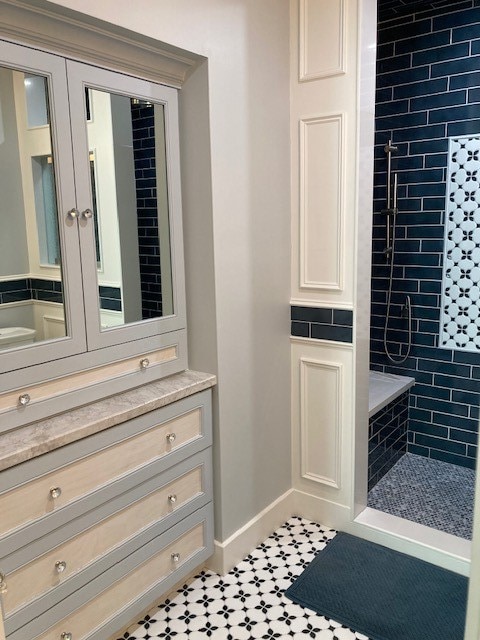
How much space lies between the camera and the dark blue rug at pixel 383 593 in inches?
75.2

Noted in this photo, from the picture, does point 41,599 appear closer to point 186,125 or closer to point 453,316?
point 186,125

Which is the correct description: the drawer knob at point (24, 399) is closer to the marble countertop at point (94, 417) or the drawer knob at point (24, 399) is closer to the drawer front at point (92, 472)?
the marble countertop at point (94, 417)

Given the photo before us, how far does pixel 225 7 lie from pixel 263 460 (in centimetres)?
188

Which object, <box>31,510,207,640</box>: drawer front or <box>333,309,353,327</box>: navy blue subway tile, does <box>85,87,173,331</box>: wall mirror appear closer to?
<box>333,309,353,327</box>: navy blue subway tile

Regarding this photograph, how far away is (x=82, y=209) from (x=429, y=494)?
227cm

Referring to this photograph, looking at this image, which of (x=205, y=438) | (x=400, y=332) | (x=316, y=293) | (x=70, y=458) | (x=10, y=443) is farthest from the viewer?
(x=400, y=332)

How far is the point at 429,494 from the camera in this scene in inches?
109

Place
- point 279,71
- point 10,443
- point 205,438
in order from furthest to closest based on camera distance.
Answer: point 279,71 → point 205,438 → point 10,443

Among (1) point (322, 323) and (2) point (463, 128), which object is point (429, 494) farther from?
(2) point (463, 128)

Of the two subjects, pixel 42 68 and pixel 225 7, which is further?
pixel 225 7

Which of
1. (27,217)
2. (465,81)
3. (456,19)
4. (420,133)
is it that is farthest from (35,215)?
(456,19)

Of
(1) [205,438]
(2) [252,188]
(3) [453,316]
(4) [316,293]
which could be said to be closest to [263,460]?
(1) [205,438]

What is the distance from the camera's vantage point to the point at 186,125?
198 centimetres

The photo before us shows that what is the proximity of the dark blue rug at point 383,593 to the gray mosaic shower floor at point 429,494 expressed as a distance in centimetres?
31
